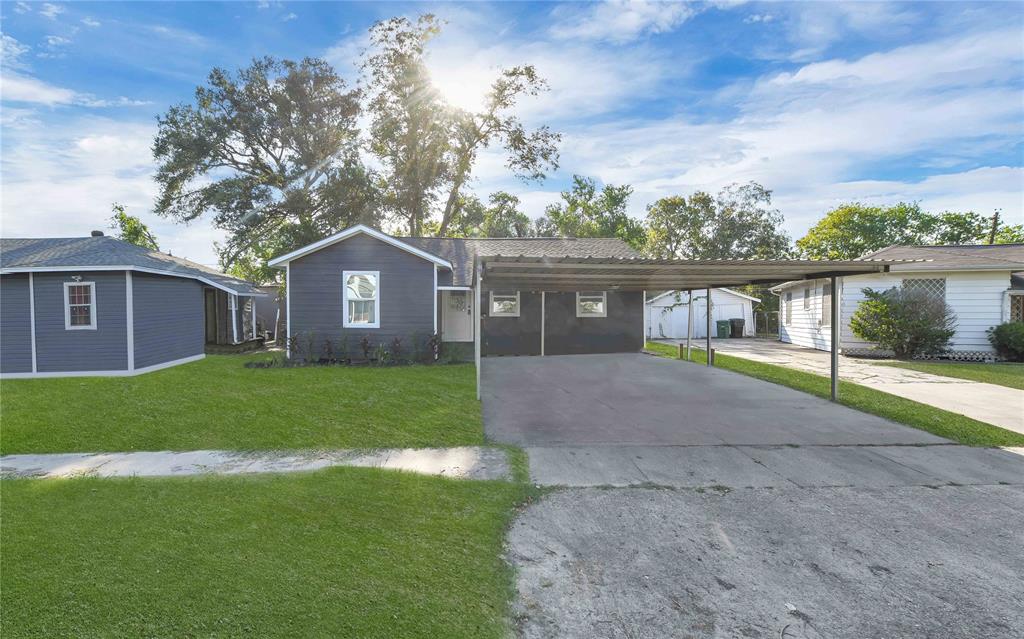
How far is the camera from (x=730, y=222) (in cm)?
3388

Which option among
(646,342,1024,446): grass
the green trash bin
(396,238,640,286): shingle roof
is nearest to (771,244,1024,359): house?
(646,342,1024,446): grass

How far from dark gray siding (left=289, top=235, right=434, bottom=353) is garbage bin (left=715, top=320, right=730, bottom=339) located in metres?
18.1

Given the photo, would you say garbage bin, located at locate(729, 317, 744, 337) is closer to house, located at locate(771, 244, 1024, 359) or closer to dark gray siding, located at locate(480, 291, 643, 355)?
house, located at locate(771, 244, 1024, 359)

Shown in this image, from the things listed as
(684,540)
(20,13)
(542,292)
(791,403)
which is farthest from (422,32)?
(684,540)

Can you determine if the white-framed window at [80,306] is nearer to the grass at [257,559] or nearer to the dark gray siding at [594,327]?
the grass at [257,559]

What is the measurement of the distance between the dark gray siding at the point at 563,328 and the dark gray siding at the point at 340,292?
2880mm

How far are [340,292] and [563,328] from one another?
24.2 feet

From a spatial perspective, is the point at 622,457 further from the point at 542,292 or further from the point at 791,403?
the point at 542,292

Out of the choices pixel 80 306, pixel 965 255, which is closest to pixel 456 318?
pixel 80 306

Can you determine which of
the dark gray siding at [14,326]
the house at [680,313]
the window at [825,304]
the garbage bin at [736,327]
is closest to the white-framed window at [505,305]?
the window at [825,304]

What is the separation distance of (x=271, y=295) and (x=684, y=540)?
28.3m

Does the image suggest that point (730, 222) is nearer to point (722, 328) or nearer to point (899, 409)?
point (722, 328)

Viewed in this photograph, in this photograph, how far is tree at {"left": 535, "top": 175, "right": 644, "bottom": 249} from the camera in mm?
34719

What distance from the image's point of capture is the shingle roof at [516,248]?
16.8 m
